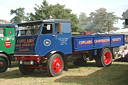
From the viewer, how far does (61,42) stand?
8.80 metres

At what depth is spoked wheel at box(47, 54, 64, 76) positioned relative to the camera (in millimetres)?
8086

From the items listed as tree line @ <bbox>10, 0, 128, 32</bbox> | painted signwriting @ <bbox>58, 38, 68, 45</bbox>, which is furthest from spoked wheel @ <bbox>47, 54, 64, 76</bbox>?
tree line @ <bbox>10, 0, 128, 32</bbox>

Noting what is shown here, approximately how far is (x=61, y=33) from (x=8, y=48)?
3615mm

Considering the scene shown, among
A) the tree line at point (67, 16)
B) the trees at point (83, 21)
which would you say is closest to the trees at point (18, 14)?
the tree line at point (67, 16)

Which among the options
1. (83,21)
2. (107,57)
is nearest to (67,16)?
(107,57)

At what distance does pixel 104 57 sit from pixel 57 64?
350cm

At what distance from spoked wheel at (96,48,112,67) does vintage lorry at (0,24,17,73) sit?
15.8ft

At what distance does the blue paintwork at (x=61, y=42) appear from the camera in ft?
26.3

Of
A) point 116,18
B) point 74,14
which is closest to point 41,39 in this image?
point 74,14

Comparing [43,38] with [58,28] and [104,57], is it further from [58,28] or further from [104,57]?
[104,57]

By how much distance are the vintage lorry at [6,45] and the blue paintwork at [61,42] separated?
212 cm

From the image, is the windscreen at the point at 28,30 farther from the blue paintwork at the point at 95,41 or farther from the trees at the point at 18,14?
the trees at the point at 18,14

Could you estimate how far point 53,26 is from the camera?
8492 mm

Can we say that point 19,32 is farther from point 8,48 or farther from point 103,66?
point 103,66
